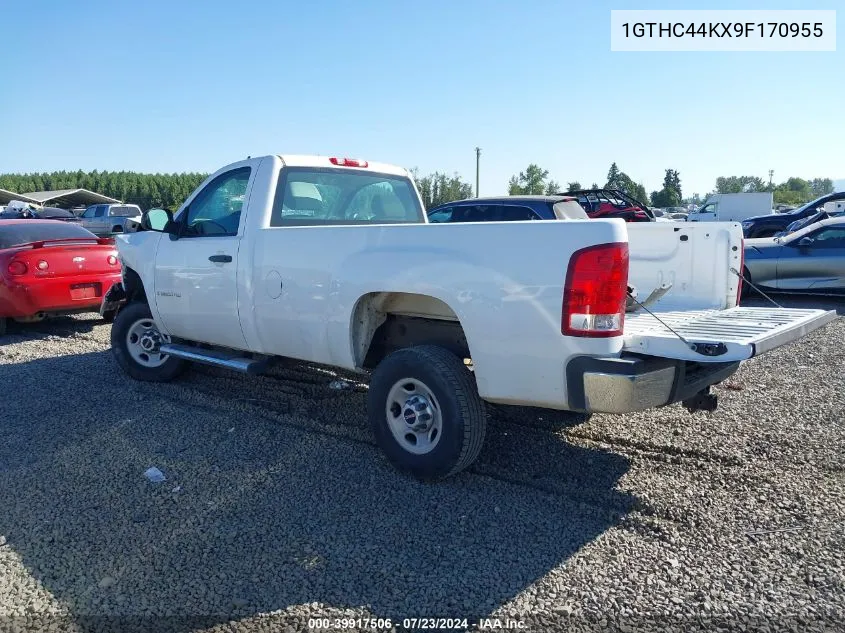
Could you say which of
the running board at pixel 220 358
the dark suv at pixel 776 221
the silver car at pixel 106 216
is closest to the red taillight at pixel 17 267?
the running board at pixel 220 358

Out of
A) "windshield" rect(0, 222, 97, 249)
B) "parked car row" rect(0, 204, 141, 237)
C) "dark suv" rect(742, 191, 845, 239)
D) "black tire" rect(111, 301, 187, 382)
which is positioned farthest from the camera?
"parked car row" rect(0, 204, 141, 237)

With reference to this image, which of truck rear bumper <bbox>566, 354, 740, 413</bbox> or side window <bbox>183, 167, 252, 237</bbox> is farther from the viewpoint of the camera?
side window <bbox>183, 167, 252, 237</bbox>

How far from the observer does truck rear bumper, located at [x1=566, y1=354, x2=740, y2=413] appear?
3225mm

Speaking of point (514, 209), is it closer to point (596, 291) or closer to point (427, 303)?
point (427, 303)

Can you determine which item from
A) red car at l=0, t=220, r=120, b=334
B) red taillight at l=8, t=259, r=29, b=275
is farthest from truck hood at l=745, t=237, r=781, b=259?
red taillight at l=8, t=259, r=29, b=275

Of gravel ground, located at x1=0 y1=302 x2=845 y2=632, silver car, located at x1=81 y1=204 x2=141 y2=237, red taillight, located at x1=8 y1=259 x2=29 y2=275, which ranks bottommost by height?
gravel ground, located at x1=0 y1=302 x2=845 y2=632

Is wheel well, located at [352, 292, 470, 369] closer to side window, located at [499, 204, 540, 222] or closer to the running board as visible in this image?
the running board

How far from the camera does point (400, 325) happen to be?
4.56 metres

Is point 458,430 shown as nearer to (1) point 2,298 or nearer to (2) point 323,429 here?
(2) point 323,429

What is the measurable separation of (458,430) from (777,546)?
169 centimetres

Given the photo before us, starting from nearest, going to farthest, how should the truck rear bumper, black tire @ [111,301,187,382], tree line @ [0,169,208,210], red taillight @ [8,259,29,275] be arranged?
1. the truck rear bumper
2. black tire @ [111,301,187,382]
3. red taillight @ [8,259,29,275]
4. tree line @ [0,169,208,210]

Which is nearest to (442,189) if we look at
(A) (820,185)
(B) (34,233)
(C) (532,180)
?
(C) (532,180)

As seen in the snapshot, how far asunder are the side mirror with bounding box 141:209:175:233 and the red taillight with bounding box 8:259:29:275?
3.44m

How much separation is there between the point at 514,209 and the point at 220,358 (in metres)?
6.64
